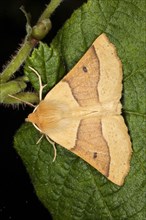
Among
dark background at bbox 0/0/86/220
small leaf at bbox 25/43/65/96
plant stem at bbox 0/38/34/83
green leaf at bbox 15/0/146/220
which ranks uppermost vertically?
plant stem at bbox 0/38/34/83

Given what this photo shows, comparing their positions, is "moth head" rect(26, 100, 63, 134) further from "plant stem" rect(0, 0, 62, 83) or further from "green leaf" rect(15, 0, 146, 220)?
"plant stem" rect(0, 0, 62, 83)

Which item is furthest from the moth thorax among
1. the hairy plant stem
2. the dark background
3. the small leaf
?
the dark background

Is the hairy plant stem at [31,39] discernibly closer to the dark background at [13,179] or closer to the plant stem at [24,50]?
the plant stem at [24,50]

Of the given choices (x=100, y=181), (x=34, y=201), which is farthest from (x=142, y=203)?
(x=34, y=201)

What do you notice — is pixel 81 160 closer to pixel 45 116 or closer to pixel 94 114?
pixel 94 114

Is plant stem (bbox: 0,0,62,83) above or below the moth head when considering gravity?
above

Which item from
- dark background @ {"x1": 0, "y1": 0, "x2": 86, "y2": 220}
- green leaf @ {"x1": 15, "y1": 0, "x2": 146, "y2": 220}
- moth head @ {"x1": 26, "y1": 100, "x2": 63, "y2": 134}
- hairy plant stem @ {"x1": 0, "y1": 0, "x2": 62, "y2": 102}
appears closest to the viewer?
hairy plant stem @ {"x1": 0, "y1": 0, "x2": 62, "y2": 102}

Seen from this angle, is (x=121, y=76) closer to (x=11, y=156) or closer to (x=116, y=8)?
(x=116, y=8)

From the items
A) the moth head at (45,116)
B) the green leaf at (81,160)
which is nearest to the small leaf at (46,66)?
the green leaf at (81,160)

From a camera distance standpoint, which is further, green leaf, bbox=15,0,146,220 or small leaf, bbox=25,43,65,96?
green leaf, bbox=15,0,146,220
